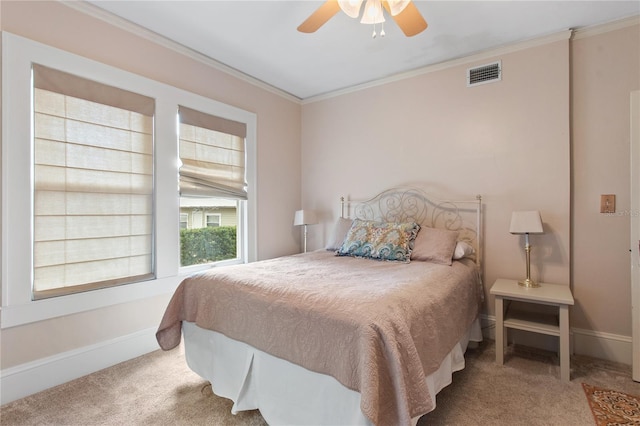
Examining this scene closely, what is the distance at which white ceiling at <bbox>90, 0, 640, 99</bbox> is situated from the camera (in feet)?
7.58

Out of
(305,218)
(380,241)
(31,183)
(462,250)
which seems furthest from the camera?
(305,218)

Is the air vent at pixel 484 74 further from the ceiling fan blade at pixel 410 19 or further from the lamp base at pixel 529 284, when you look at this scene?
the lamp base at pixel 529 284

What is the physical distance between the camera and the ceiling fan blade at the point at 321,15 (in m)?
1.88

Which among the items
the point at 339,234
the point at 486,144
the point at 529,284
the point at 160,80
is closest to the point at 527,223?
the point at 529,284

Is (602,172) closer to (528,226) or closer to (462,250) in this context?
(528,226)

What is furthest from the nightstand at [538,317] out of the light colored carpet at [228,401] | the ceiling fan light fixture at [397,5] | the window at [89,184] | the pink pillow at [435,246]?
the window at [89,184]

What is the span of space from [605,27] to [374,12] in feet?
6.78

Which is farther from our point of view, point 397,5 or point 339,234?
point 339,234

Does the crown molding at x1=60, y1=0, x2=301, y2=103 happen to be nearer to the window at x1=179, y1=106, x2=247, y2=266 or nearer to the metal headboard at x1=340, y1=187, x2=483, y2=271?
the window at x1=179, y1=106, x2=247, y2=266

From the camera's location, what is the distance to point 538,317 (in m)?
2.54

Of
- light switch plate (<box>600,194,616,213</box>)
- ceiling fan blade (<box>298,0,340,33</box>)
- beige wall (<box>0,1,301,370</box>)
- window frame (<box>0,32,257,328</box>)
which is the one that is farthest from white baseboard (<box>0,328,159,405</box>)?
light switch plate (<box>600,194,616,213</box>)

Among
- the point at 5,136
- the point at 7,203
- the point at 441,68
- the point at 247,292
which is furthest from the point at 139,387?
the point at 441,68

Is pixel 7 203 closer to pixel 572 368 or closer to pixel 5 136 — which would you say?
pixel 5 136

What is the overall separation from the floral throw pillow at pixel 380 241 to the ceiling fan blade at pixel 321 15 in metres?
1.76
